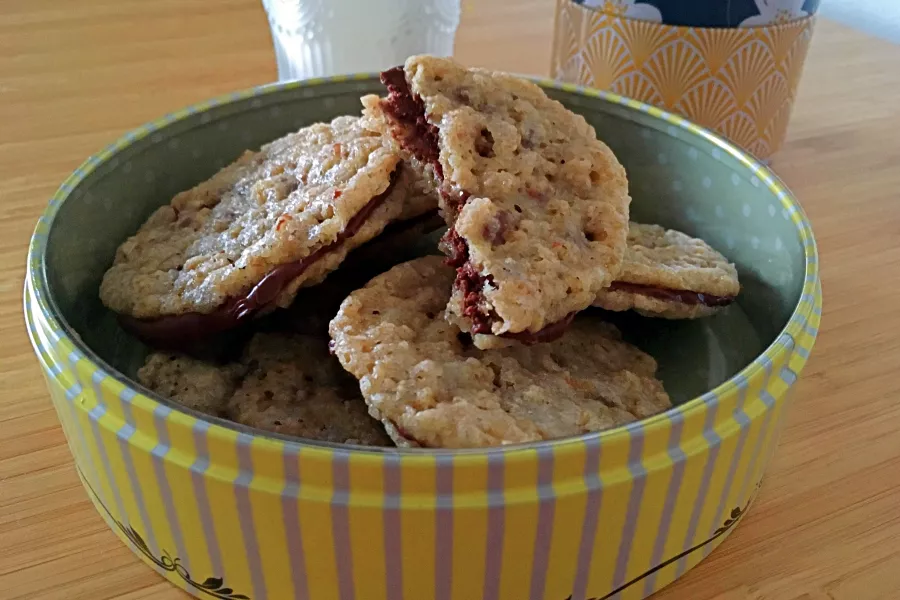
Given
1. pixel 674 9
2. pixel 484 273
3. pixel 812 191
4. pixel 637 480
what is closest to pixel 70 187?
pixel 484 273

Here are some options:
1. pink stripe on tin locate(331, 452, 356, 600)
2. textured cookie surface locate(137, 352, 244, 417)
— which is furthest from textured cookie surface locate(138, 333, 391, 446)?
pink stripe on tin locate(331, 452, 356, 600)

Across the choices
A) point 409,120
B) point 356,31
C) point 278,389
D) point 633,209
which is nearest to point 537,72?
point 356,31

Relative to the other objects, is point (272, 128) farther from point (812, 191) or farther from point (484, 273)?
point (812, 191)

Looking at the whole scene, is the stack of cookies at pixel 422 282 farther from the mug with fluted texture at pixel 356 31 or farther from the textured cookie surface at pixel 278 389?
the mug with fluted texture at pixel 356 31

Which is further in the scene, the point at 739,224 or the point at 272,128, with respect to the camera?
the point at 272,128

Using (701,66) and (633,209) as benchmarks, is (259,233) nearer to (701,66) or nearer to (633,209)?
(633,209)

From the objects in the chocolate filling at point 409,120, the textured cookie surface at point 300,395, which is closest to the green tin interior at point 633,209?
the textured cookie surface at point 300,395
